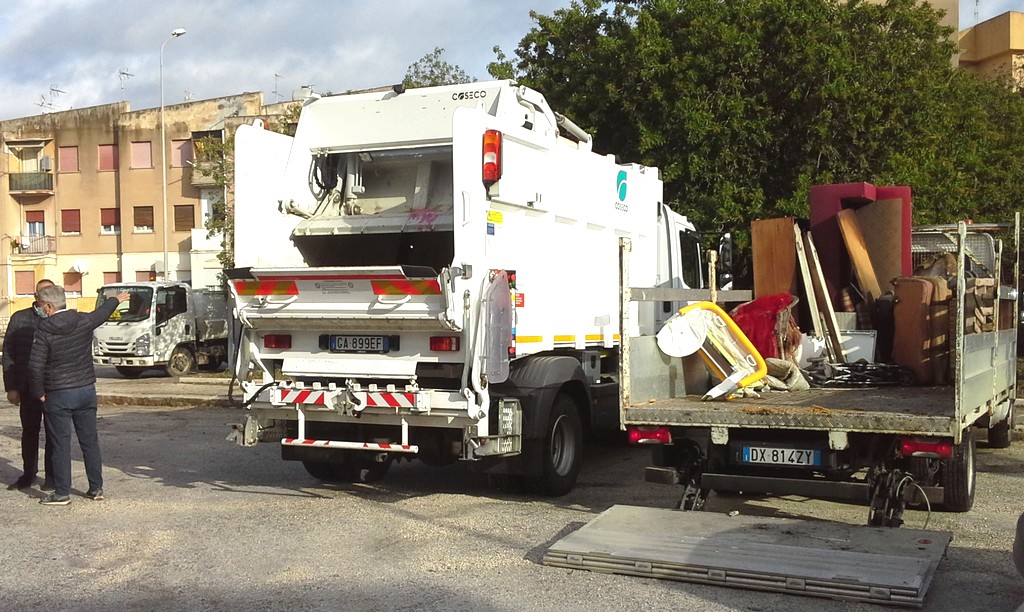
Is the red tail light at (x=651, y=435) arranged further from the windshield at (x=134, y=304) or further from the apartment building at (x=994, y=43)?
the apartment building at (x=994, y=43)

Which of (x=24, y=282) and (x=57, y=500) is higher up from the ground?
(x=24, y=282)

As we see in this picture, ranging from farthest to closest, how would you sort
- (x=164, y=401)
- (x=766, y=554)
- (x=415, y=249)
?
(x=164, y=401), (x=415, y=249), (x=766, y=554)

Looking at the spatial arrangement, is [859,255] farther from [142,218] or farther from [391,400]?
[142,218]

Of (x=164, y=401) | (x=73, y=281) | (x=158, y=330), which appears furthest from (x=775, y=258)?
(x=73, y=281)

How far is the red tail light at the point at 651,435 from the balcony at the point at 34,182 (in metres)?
47.4

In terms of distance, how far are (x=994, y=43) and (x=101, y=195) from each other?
38.1m

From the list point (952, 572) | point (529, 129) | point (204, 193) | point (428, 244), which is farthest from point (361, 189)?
point (204, 193)

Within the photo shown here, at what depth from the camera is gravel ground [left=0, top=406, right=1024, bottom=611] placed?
5645 millimetres

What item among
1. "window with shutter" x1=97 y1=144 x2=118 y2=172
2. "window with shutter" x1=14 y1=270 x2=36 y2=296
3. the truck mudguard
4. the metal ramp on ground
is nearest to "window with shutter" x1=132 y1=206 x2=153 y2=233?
"window with shutter" x1=97 y1=144 x2=118 y2=172

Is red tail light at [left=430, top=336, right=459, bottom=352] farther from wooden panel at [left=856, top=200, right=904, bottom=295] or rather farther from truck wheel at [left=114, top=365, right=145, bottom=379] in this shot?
truck wheel at [left=114, top=365, right=145, bottom=379]

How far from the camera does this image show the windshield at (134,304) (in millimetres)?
21453

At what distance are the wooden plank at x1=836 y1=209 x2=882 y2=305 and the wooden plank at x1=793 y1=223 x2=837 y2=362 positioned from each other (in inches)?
19.8

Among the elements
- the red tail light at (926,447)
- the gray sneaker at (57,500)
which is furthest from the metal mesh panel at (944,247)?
the gray sneaker at (57,500)

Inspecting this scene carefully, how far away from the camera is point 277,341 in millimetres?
8500
